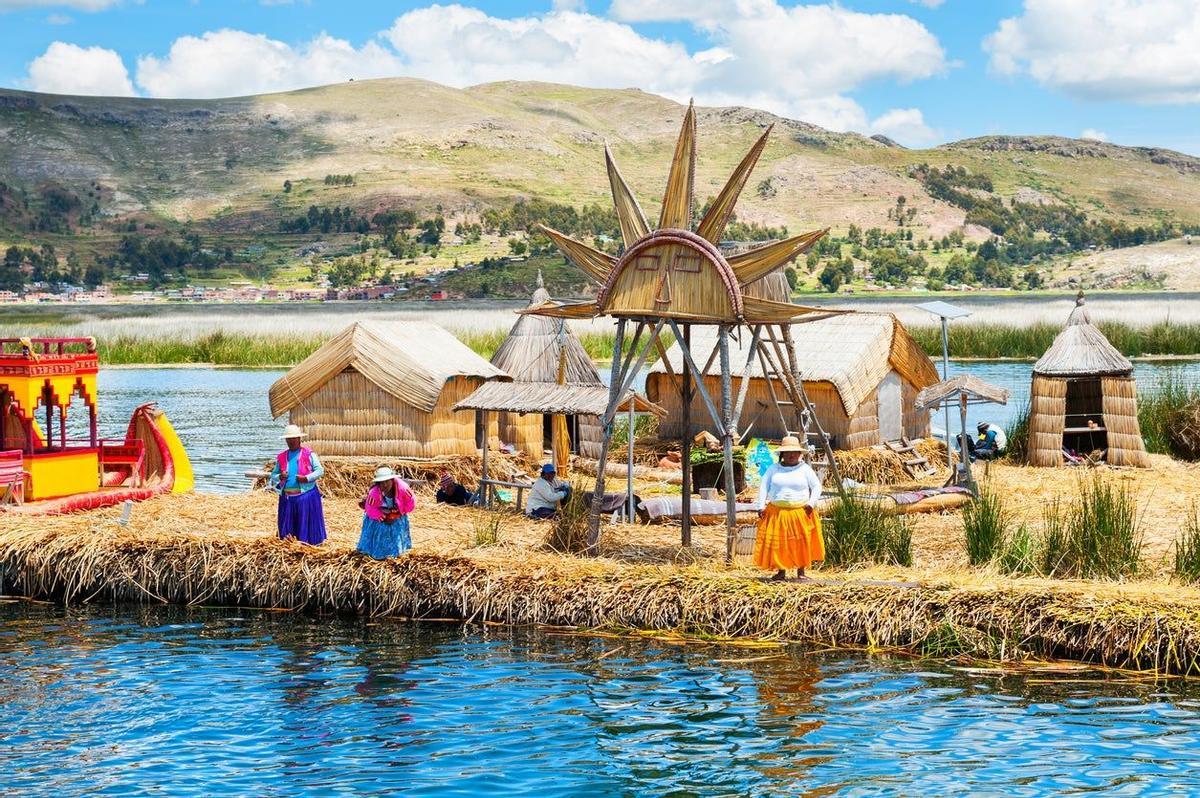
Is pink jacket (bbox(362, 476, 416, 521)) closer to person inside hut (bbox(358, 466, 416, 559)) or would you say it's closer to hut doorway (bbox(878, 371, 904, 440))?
person inside hut (bbox(358, 466, 416, 559))

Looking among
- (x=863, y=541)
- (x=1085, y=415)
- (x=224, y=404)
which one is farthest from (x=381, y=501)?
(x=224, y=404)

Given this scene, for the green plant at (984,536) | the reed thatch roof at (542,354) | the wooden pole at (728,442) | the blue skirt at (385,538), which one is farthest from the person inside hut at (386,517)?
the reed thatch roof at (542,354)

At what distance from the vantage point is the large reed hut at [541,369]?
74.6ft

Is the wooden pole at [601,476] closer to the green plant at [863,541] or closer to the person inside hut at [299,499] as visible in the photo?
the green plant at [863,541]

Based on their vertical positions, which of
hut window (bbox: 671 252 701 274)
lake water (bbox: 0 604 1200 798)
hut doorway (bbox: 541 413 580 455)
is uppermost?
hut window (bbox: 671 252 701 274)

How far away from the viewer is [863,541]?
47.3ft

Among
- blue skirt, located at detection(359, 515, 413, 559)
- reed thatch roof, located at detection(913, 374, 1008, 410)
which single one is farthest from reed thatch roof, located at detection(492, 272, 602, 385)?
blue skirt, located at detection(359, 515, 413, 559)

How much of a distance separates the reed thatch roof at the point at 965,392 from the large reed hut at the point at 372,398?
6.32 meters

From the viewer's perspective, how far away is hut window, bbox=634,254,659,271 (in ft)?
48.6

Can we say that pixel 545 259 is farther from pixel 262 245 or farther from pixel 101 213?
pixel 101 213

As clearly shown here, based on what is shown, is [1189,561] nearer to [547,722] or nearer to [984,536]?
[984,536]

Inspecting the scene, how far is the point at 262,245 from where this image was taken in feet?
474

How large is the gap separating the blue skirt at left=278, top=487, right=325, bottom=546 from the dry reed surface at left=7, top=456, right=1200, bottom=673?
0.20m

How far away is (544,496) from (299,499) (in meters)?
3.54
